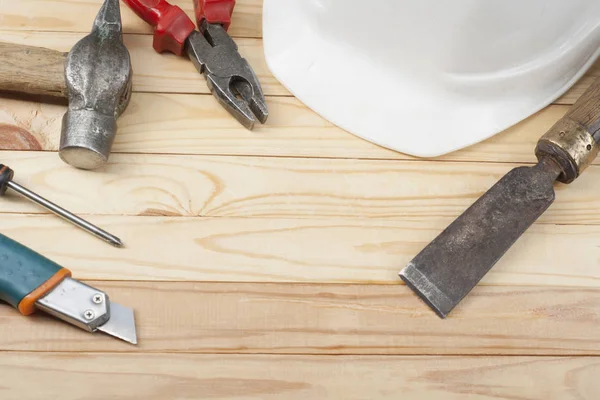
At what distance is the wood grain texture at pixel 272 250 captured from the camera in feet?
3.16

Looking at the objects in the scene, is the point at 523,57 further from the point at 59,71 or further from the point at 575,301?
the point at 59,71

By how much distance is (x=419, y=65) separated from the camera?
1.12m

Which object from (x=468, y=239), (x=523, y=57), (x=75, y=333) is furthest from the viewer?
(x=523, y=57)

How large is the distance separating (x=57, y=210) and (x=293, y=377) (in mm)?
368

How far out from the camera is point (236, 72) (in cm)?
110

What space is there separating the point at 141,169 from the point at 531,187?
1.80ft

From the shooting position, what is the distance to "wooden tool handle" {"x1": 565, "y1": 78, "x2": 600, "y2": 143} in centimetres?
106

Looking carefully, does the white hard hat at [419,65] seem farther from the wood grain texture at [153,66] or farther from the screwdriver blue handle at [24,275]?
the screwdriver blue handle at [24,275]

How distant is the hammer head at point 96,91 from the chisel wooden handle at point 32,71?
0.02 m

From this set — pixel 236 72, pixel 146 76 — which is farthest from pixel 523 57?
pixel 146 76

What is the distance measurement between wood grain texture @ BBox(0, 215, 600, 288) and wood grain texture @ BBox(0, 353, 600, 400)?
4.4 inches

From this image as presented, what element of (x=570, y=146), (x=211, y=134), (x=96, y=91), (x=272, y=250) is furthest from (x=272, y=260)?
(x=570, y=146)

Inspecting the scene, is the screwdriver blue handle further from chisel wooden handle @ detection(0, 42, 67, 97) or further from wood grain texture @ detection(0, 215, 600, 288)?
chisel wooden handle @ detection(0, 42, 67, 97)

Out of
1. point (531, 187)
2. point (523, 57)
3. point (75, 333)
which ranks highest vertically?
point (523, 57)
